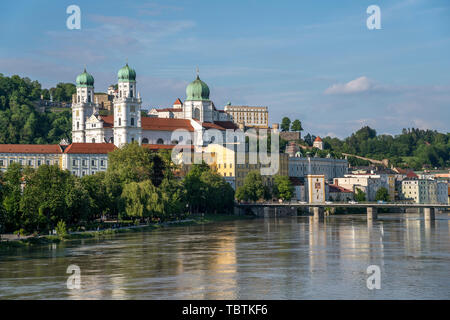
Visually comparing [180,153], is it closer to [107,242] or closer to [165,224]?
[165,224]

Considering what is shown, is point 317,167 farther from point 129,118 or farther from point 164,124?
point 129,118

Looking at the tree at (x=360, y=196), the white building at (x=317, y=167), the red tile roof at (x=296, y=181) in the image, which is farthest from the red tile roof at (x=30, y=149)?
the tree at (x=360, y=196)

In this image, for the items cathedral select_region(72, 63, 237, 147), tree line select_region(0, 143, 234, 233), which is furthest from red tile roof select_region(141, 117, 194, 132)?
tree line select_region(0, 143, 234, 233)

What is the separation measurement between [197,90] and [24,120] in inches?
1598

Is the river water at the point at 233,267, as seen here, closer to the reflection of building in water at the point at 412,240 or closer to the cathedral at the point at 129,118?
the reflection of building in water at the point at 412,240

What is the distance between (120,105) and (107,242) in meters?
81.7

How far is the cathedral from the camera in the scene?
14638 cm

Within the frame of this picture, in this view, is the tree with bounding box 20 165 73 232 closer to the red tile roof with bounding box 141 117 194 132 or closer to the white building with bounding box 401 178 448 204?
the red tile roof with bounding box 141 117 194 132

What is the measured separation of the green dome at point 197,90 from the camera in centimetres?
16912

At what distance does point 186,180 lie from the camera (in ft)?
376

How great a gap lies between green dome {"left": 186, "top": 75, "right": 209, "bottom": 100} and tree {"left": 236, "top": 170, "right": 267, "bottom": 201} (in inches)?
1684

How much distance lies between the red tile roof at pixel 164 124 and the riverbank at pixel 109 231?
40177 millimetres
